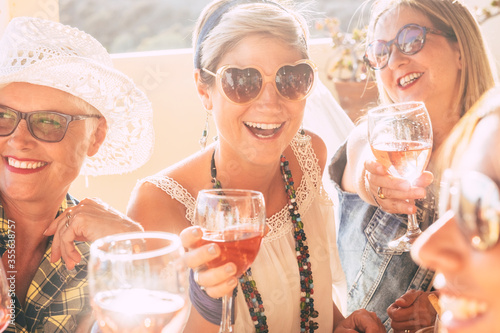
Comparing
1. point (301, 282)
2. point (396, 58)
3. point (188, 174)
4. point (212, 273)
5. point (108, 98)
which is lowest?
point (301, 282)

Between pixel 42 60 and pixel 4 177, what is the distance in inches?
14.0

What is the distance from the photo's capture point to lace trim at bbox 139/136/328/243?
179 cm

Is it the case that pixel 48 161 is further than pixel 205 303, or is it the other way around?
pixel 48 161

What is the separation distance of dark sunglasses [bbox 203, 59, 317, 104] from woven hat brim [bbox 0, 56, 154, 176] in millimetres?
297

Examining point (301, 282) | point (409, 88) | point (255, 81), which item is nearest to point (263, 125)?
point (255, 81)

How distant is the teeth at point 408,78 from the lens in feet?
6.66

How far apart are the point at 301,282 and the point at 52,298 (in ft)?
2.71

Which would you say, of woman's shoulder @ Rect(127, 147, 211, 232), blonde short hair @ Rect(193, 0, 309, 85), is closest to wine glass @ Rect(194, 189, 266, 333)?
woman's shoulder @ Rect(127, 147, 211, 232)

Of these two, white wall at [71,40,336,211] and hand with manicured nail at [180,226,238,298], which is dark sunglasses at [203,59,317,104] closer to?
hand with manicured nail at [180,226,238,298]

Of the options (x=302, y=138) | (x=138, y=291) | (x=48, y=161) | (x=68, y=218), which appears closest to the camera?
(x=138, y=291)

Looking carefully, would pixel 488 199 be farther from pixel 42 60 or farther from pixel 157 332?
pixel 42 60

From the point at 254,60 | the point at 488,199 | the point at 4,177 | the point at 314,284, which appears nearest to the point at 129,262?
the point at 488,199

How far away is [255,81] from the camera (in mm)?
1688

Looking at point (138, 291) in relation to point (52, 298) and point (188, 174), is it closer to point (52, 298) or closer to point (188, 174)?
point (52, 298)
